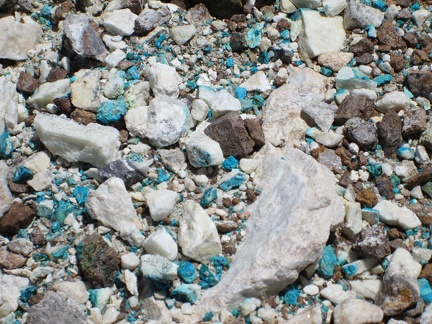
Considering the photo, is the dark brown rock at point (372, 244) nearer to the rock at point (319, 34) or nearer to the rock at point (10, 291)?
the rock at point (319, 34)

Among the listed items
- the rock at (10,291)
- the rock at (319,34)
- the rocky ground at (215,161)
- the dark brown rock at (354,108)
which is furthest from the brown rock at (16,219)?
the rock at (319,34)

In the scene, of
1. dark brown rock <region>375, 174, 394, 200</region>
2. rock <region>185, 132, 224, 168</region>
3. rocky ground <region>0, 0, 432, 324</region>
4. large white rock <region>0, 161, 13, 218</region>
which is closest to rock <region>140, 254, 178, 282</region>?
rocky ground <region>0, 0, 432, 324</region>

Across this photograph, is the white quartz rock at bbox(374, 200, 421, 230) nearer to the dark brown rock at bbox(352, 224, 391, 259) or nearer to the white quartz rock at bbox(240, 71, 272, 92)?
the dark brown rock at bbox(352, 224, 391, 259)

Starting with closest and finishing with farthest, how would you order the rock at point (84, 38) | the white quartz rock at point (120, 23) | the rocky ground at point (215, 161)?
the rocky ground at point (215, 161)
the rock at point (84, 38)
the white quartz rock at point (120, 23)

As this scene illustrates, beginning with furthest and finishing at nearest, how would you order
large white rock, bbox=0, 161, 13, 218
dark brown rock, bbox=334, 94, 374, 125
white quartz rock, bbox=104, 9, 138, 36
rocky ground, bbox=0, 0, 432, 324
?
white quartz rock, bbox=104, 9, 138, 36, dark brown rock, bbox=334, 94, 374, 125, large white rock, bbox=0, 161, 13, 218, rocky ground, bbox=0, 0, 432, 324

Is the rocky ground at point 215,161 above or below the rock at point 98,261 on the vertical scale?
above

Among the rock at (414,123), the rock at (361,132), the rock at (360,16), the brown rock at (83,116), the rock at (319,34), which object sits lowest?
the brown rock at (83,116)
